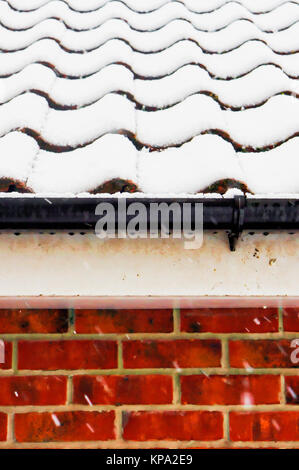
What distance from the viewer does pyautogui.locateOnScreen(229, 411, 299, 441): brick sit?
159 centimetres

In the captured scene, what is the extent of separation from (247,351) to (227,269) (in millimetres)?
518

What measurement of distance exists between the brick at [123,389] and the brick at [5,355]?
0.71 ft

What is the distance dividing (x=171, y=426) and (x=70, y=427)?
1.05ft

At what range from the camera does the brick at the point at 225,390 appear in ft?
5.25

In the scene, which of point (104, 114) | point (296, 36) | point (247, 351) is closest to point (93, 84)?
point (104, 114)

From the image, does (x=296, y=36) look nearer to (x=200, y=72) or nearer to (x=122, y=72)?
(x=200, y=72)

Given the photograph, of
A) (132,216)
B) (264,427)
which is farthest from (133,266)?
(264,427)

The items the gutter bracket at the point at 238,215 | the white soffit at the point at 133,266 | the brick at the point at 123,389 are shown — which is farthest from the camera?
the brick at the point at 123,389

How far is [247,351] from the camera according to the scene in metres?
1.61

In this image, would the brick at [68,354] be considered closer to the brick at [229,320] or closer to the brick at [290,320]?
the brick at [229,320]

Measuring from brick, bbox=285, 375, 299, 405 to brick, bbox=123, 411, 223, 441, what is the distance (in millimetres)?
231

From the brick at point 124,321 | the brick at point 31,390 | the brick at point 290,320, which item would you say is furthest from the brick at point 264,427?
the brick at point 31,390

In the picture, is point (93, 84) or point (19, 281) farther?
point (93, 84)

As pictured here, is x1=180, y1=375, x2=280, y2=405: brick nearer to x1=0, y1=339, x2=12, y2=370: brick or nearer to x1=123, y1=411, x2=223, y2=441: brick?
x1=123, y1=411, x2=223, y2=441: brick
